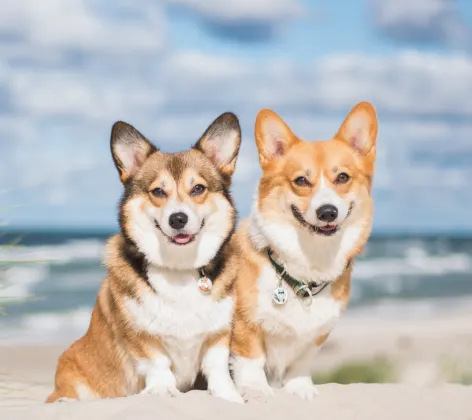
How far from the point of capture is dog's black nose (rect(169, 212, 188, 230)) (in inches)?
141

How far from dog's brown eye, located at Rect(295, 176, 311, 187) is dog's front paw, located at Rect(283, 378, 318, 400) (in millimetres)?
1055

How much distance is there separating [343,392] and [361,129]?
138 cm

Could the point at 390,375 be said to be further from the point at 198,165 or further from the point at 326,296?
the point at 198,165

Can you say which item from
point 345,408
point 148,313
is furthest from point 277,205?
point 345,408

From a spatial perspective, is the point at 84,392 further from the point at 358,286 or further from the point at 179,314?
the point at 358,286

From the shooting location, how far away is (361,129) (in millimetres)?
4117

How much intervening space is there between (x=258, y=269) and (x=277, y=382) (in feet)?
2.12

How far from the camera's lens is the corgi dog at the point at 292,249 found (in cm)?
397

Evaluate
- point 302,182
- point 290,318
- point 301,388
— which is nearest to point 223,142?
point 302,182

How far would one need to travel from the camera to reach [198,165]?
386 cm

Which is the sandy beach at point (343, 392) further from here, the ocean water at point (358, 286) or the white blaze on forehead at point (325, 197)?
the white blaze on forehead at point (325, 197)

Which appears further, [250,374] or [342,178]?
[250,374]

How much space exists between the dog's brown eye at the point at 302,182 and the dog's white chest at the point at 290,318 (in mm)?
461

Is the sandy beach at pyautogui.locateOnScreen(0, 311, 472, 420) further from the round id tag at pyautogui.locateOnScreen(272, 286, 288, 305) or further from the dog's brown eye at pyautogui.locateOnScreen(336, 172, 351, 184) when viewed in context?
the dog's brown eye at pyautogui.locateOnScreen(336, 172, 351, 184)
